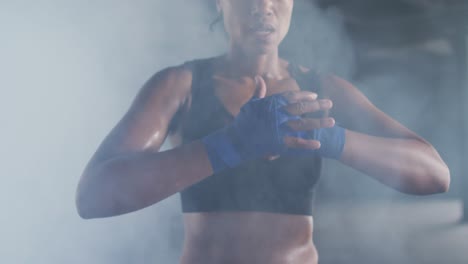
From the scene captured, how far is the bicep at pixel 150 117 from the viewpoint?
22.8 inches

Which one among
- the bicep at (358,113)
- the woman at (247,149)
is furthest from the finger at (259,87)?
the bicep at (358,113)

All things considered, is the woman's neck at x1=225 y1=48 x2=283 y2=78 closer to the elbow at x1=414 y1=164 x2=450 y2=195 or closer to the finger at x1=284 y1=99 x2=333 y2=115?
the finger at x1=284 y1=99 x2=333 y2=115

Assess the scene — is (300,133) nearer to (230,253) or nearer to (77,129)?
(230,253)

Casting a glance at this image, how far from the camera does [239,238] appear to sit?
62 centimetres

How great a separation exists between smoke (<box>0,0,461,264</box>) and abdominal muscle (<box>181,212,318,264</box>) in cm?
4

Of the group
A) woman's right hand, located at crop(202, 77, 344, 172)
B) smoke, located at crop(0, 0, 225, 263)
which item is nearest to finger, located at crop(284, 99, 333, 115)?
woman's right hand, located at crop(202, 77, 344, 172)

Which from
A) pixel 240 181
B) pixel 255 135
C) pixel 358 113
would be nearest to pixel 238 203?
pixel 240 181

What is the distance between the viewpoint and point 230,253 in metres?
0.62

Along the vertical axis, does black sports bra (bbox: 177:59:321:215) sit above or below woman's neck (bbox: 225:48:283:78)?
below

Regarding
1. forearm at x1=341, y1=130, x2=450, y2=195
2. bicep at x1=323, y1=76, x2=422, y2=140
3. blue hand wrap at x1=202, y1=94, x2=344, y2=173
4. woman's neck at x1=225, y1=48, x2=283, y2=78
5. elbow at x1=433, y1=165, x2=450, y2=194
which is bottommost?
elbow at x1=433, y1=165, x2=450, y2=194

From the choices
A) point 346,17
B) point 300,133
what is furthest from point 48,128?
point 346,17

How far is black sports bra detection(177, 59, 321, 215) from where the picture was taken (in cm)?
62

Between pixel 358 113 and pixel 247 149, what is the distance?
0.77 ft

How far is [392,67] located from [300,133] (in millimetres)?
313
